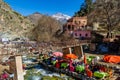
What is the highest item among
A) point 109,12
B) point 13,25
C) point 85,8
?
point 85,8

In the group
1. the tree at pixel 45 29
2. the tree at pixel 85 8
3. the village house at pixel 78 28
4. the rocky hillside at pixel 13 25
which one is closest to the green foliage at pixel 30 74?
the village house at pixel 78 28

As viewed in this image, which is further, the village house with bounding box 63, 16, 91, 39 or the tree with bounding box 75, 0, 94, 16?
the tree with bounding box 75, 0, 94, 16

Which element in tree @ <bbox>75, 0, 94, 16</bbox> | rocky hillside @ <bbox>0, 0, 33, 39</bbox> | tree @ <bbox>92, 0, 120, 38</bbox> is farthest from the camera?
rocky hillside @ <bbox>0, 0, 33, 39</bbox>

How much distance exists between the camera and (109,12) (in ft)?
166

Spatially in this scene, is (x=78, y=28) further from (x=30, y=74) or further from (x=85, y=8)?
(x=30, y=74)

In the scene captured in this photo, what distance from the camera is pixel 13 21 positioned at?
9994 centimetres

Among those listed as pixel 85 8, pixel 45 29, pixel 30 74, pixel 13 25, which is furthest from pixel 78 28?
pixel 13 25

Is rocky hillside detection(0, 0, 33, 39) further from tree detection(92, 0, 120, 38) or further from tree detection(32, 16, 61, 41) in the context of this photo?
tree detection(92, 0, 120, 38)

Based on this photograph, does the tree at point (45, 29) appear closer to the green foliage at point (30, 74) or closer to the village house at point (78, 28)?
the village house at point (78, 28)

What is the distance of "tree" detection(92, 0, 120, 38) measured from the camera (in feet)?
162

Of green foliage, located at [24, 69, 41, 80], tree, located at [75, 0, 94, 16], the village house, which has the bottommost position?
green foliage, located at [24, 69, 41, 80]

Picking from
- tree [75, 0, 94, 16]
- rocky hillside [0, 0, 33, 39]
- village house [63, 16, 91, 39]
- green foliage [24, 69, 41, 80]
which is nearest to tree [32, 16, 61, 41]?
village house [63, 16, 91, 39]

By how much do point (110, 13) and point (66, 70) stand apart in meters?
23.8

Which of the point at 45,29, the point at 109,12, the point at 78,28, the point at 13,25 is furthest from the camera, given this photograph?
the point at 13,25
